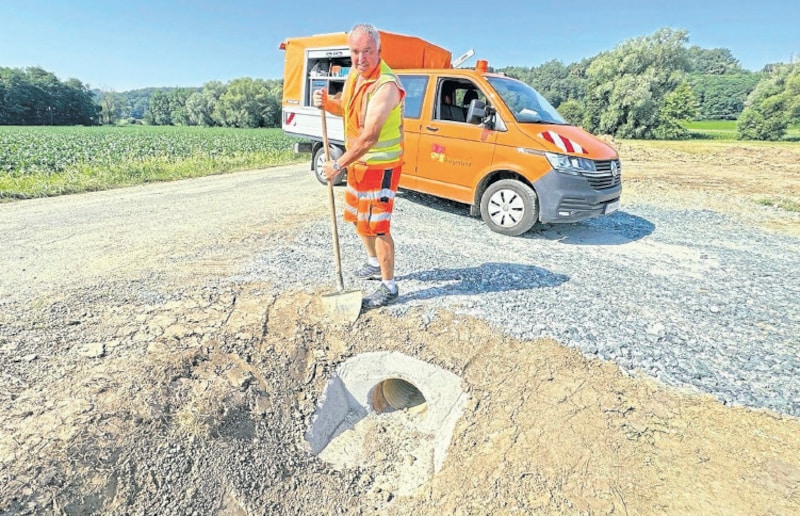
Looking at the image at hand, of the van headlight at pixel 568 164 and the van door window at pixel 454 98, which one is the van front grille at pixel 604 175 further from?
the van door window at pixel 454 98

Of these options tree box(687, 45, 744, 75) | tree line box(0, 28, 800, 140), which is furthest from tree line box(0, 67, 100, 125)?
tree box(687, 45, 744, 75)

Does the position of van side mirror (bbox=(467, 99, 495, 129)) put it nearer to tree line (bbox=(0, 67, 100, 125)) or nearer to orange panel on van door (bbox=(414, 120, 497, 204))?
orange panel on van door (bbox=(414, 120, 497, 204))

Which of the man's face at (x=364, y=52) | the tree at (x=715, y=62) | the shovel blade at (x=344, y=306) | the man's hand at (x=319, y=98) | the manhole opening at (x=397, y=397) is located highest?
the tree at (x=715, y=62)

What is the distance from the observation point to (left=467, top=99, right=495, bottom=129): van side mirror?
5336mm

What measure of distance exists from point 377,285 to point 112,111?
11140 centimetres

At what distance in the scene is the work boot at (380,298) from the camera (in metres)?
3.53

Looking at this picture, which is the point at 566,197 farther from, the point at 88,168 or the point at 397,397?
the point at 88,168

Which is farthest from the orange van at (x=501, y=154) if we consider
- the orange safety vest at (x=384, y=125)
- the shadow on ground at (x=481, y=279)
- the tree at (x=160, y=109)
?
the tree at (x=160, y=109)

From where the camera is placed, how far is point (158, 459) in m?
2.25

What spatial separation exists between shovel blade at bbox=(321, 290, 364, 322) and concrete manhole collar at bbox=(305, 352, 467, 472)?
39 cm

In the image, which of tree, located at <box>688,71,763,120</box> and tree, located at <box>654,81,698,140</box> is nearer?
tree, located at <box>654,81,698,140</box>

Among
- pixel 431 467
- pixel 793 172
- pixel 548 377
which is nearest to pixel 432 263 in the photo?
pixel 548 377

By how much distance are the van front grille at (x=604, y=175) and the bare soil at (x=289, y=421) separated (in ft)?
9.55

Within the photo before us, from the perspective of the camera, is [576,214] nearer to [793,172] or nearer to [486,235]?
[486,235]
